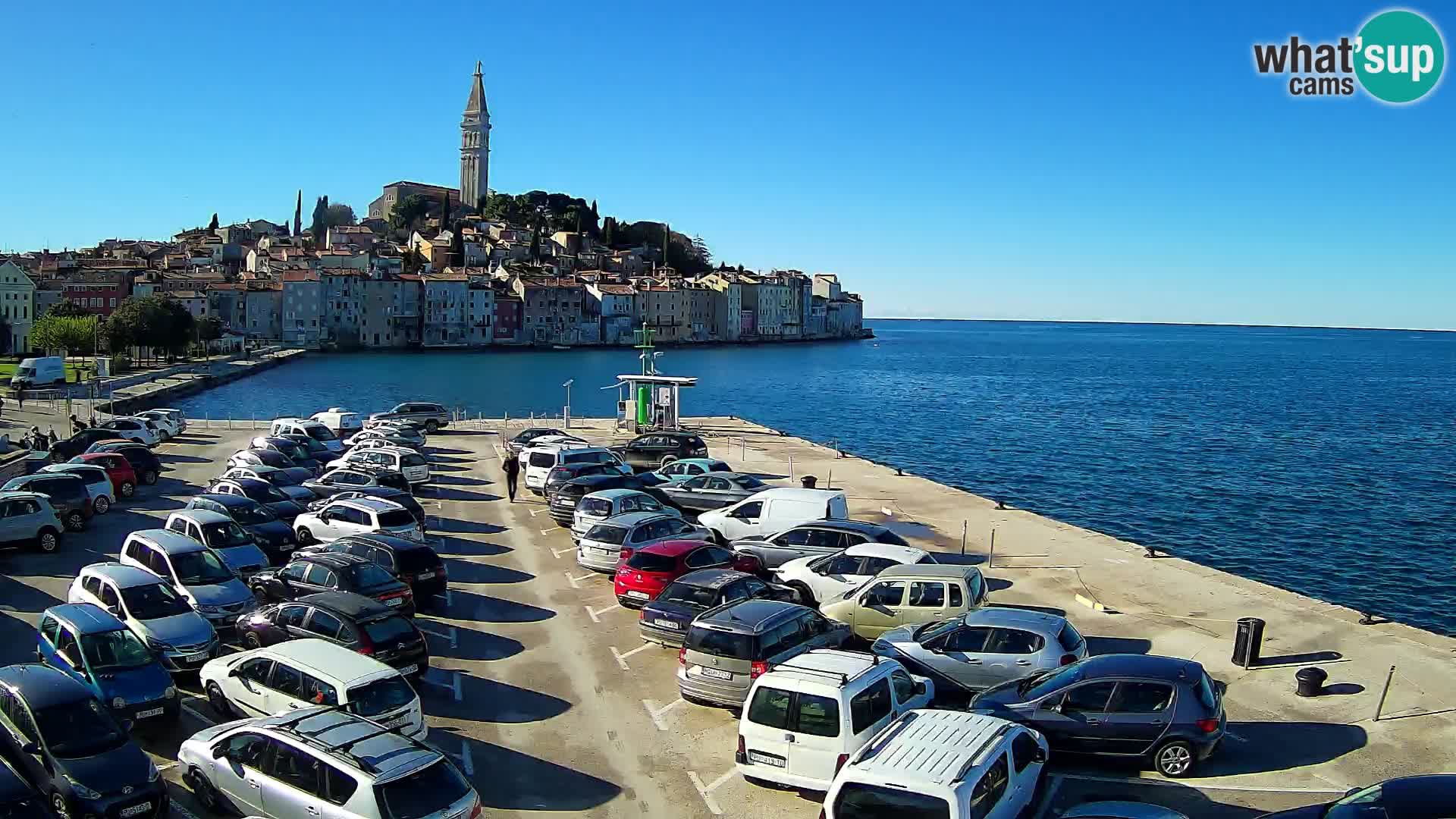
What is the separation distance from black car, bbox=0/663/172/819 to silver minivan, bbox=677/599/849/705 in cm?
Answer: 553

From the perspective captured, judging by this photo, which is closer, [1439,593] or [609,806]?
[609,806]

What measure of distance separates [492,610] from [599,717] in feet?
16.7

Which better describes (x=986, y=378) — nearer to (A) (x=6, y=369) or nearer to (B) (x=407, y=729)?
(A) (x=6, y=369)

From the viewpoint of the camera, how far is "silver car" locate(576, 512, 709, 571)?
1891 cm

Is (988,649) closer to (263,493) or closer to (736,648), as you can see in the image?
(736,648)

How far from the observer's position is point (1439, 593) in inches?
1129

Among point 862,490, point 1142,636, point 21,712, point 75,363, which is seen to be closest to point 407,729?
point 21,712

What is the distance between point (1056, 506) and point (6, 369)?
235ft

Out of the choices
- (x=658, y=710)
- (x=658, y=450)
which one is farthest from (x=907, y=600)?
(x=658, y=450)

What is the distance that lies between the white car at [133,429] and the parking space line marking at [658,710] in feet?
89.4

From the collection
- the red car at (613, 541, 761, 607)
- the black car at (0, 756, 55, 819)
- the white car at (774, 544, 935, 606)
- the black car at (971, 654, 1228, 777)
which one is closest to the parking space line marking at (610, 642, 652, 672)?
the red car at (613, 541, 761, 607)

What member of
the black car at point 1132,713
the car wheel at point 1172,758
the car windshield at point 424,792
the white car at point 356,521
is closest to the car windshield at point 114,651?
the car windshield at point 424,792

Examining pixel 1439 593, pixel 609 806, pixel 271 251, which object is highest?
pixel 271 251

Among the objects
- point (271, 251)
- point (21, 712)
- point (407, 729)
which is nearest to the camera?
point (21, 712)
